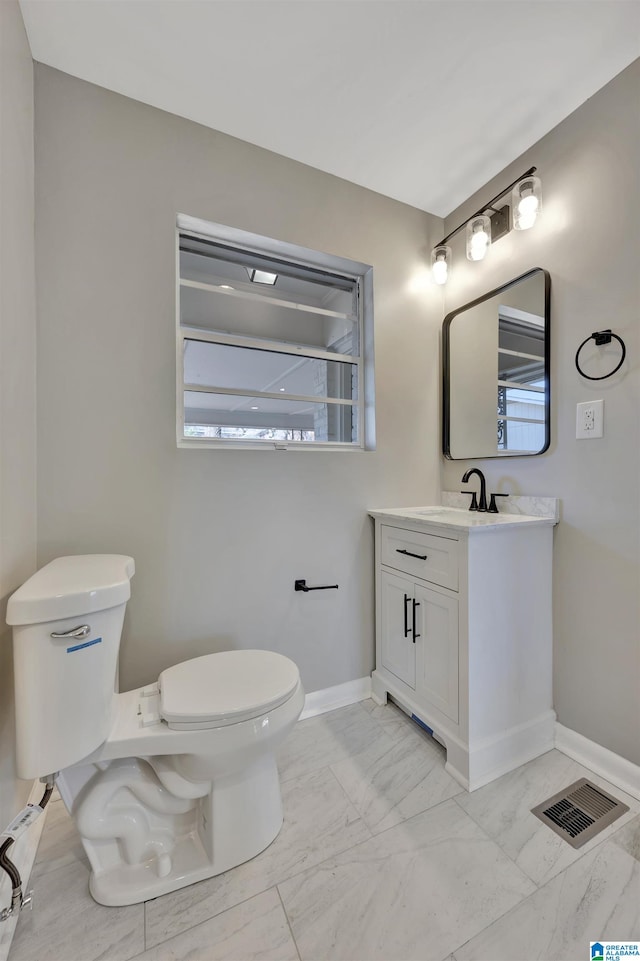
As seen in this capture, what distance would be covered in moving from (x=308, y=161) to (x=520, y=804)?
2567 mm

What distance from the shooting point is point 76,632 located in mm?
850

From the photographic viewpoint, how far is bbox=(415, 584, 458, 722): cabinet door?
135cm

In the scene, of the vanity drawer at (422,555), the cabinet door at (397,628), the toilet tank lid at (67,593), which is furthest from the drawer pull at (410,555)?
the toilet tank lid at (67,593)

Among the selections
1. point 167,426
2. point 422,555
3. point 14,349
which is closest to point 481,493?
point 422,555

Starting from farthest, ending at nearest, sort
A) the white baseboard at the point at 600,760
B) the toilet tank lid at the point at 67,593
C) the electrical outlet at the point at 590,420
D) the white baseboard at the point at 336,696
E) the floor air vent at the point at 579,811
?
1. the white baseboard at the point at 336,696
2. the electrical outlet at the point at 590,420
3. the white baseboard at the point at 600,760
4. the floor air vent at the point at 579,811
5. the toilet tank lid at the point at 67,593

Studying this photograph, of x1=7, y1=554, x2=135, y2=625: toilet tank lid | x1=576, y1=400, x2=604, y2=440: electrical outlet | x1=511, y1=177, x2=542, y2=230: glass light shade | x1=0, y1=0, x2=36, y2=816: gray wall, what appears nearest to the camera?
x1=7, y1=554, x2=135, y2=625: toilet tank lid

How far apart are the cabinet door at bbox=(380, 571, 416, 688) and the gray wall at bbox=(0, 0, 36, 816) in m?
1.31

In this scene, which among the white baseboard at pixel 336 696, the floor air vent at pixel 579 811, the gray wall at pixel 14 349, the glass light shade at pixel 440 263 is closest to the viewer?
the gray wall at pixel 14 349

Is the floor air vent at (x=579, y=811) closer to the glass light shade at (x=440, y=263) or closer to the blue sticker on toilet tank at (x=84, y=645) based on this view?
the blue sticker on toilet tank at (x=84, y=645)

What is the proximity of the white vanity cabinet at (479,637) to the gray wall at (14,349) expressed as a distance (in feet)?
4.26

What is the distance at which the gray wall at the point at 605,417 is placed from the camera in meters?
1.27

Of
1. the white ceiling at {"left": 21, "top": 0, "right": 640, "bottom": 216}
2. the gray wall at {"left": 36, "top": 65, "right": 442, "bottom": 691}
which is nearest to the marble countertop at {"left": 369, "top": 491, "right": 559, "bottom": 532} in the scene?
the gray wall at {"left": 36, "top": 65, "right": 442, "bottom": 691}

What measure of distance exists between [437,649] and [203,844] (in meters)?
0.93

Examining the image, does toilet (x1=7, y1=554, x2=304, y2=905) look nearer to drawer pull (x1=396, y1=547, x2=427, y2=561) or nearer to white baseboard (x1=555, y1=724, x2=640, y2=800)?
drawer pull (x1=396, y1=547, x2=427, y2=561)
